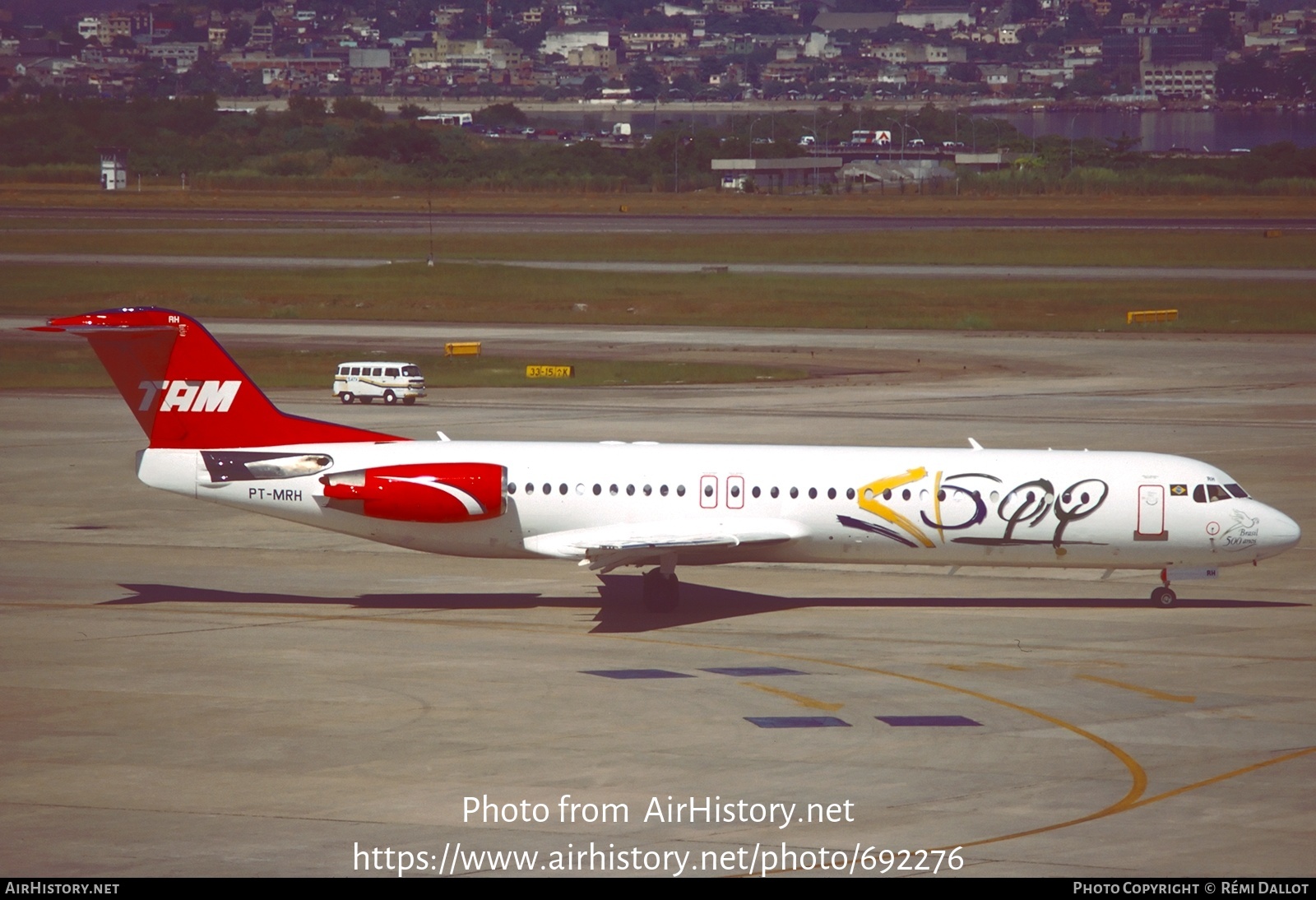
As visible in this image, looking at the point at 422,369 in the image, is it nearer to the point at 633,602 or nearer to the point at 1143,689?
the point at 633,602

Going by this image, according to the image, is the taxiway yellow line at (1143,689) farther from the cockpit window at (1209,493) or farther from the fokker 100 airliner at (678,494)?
the cockpit window at (1209,493)

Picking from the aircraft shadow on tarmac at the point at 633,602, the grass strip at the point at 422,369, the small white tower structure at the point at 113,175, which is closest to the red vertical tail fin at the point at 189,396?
the aircraft shadow on tarmac at the point at 633,602

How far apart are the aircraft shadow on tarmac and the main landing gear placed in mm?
187

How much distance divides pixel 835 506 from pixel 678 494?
10.5 feet

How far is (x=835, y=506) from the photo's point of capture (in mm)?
34062

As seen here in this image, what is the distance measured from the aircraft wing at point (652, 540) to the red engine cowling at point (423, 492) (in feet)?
4.41

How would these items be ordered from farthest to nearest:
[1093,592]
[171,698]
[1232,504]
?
[1093,592] → [1232,504] → [171,698]

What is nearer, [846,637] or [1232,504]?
[846,637]

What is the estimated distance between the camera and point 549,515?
34375 millimetres

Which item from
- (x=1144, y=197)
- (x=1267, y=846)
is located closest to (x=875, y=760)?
(x=1267, y=846)

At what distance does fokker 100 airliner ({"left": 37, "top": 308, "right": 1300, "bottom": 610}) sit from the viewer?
34031mm

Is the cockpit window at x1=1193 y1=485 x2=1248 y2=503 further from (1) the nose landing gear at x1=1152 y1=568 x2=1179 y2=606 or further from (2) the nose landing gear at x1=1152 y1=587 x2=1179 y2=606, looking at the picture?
(2) the nose landing gear at x1=1152 y1=587 x2=1179 y2=606

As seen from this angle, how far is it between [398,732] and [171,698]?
4.42 metres

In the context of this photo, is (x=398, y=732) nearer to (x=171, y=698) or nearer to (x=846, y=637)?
(x=171, y=698)
